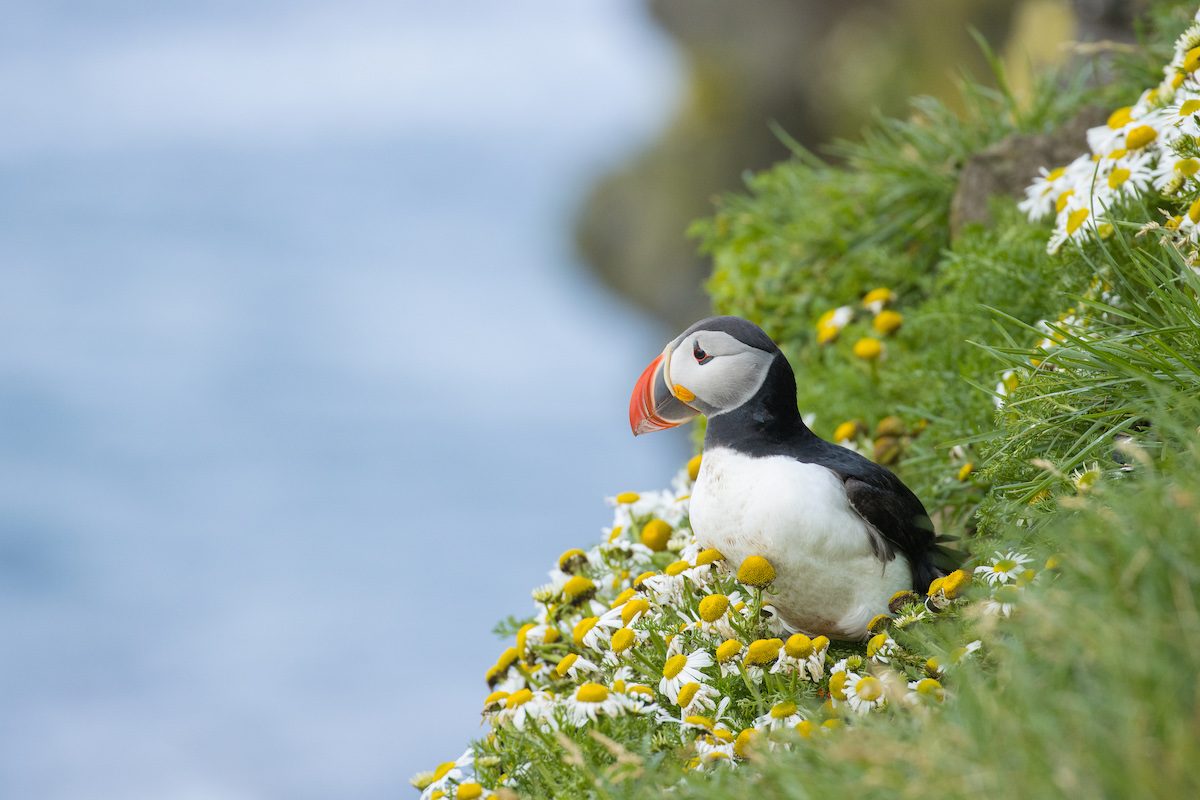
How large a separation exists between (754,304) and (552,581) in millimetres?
2496

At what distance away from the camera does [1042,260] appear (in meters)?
4.25

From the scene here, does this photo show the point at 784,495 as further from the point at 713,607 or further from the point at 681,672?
the point at 681,672

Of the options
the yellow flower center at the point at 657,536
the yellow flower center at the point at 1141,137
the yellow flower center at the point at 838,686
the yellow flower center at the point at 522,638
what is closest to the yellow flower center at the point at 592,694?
the yellow flower center at the point at 838,686

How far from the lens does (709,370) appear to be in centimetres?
314

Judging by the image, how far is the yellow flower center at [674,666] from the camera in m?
2.98

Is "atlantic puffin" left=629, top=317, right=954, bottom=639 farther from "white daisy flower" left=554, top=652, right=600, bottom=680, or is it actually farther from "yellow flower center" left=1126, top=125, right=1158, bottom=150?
"yellow flower center" left=1126, top=125, right=1158, bottom=150

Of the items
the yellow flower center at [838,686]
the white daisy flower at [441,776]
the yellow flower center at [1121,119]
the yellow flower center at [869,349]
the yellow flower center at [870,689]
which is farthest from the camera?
the yellow flower center at [869,349]

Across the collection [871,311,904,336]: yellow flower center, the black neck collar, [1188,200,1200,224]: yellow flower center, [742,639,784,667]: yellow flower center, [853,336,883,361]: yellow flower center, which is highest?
Result: [871,311,904,336]: yellow flower center

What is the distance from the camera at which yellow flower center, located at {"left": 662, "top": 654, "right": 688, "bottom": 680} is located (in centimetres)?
298

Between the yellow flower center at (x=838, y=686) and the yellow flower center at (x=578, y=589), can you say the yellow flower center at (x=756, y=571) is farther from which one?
the yellow flower center at (x=578, y=589)

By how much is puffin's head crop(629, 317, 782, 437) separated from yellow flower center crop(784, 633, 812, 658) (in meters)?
0.64

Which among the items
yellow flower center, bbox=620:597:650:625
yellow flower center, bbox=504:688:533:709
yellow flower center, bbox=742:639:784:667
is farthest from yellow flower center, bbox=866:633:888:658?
yellow flower center, bbox=504:688:533:709

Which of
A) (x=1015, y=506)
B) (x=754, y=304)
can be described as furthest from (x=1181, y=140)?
(x=754, y=304)

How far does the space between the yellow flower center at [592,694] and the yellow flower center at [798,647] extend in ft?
1.56
